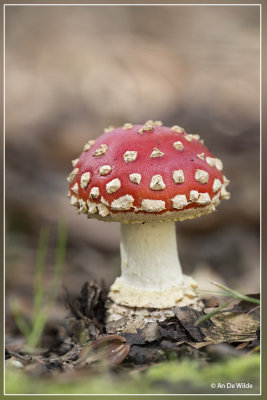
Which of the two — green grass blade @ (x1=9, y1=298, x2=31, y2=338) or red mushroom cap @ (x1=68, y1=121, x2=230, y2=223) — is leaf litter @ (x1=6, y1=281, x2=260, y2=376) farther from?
red mushroom cap @ (x1=68, y1=121, x2=230, y2=223)

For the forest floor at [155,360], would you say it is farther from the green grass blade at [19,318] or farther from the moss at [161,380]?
the green grass blade at [19,318]

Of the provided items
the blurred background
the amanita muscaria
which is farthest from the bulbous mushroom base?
the blurred background

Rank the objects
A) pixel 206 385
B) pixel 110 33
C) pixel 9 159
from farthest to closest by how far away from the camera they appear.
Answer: pixel 9 159 → pixel 110 33 → pixel 206 385

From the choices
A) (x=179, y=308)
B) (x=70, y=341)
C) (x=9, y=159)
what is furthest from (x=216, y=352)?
(x=9, y=159)

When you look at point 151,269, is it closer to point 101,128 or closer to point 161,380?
point 161,380

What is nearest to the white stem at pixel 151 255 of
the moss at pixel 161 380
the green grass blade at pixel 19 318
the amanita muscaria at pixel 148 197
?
the amanita muscaria at pixel 148 197

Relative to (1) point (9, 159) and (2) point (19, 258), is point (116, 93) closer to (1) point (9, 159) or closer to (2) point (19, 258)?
(1) point (9, 159)

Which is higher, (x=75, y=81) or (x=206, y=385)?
(x=75, y=81)
